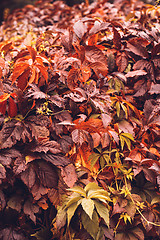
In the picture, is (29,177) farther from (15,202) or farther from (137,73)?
(137,73)

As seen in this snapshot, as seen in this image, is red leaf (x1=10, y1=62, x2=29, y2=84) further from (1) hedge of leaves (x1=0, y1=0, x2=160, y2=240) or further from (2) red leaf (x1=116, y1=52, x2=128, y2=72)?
(2) red leaf (x1=116, y1=52, x2=128, y2=72)

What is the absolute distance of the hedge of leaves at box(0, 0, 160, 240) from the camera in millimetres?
1166

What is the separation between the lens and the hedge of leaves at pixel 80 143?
117 centimetres

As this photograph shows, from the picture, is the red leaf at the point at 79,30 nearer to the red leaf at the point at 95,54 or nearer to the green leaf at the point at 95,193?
the red leaf at the point at 95,54

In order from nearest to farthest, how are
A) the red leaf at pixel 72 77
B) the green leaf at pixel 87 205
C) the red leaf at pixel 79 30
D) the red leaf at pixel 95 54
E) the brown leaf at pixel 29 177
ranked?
1. the green leaf at pixel 87 205
2. the brown leaf at pixel 29 177
3. the red leaf at pixel 72 77
4. the red leaf at pixel 95 54
5. the red leaf at pixel 79 30

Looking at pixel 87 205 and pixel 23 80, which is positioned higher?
pixel 23 80

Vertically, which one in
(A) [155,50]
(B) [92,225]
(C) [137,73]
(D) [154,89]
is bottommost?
(B) [92,225]

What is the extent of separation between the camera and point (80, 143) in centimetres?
119

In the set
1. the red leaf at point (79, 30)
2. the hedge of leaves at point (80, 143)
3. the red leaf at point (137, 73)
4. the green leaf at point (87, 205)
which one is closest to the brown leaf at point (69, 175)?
the hedge of leaves at point (80, 143)

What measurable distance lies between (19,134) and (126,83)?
33.9 inches

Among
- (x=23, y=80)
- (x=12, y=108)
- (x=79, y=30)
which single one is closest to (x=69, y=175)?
(x=12, y=108)

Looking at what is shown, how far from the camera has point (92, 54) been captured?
4.60 ft

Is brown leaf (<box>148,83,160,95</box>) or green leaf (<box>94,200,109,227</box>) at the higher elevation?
brown leaf (<box>148,83,160,95</box>)

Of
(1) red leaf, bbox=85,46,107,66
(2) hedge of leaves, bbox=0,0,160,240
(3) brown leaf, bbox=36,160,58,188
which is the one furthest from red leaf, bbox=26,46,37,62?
(3) brown leaf, bbox=36,160,58,188
